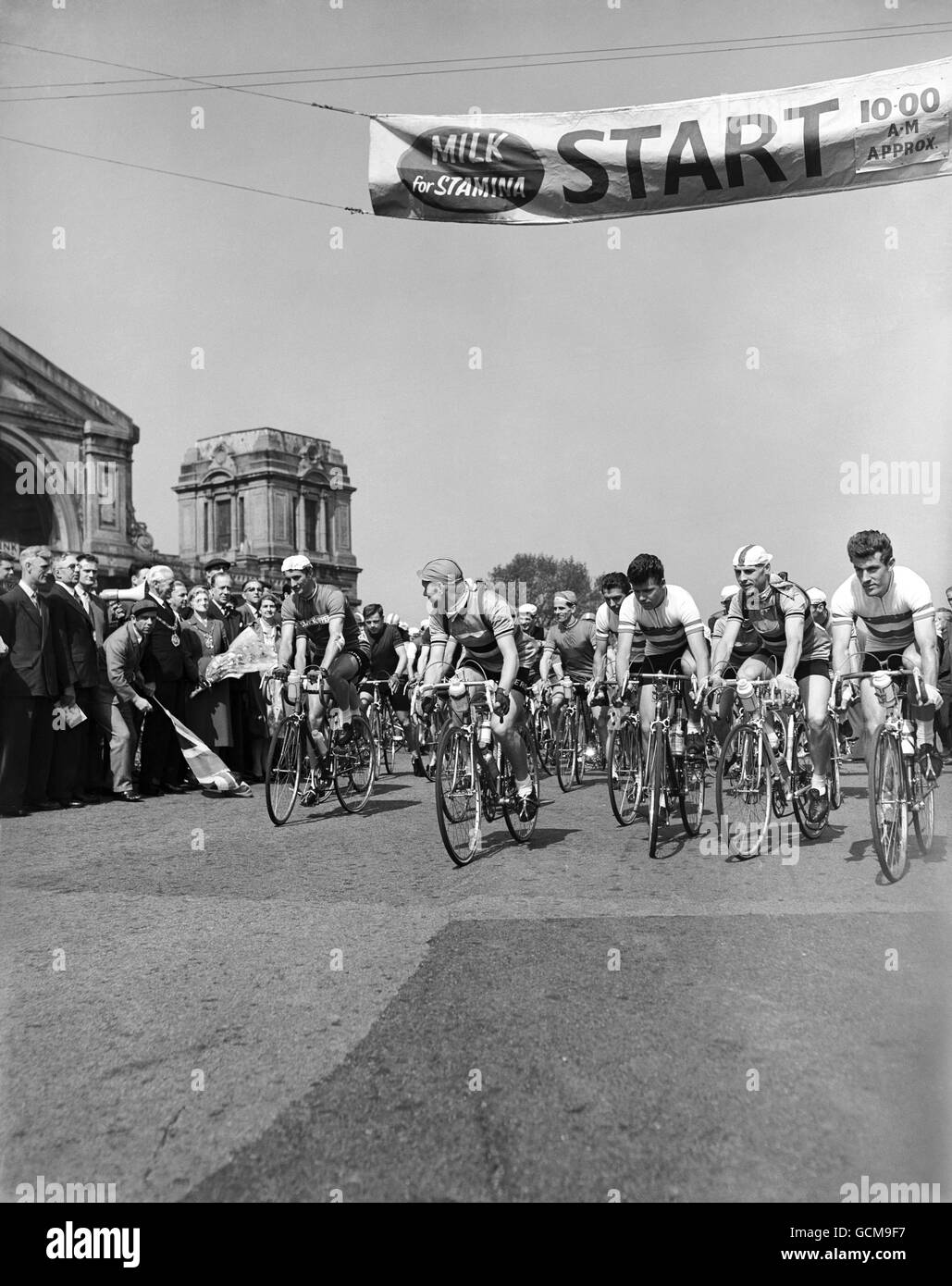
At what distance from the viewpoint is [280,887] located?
6.43 m

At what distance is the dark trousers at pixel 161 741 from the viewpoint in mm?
11023

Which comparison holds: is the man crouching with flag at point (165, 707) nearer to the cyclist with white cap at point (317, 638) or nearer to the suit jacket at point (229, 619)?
the suit jacket at point (229, 619)

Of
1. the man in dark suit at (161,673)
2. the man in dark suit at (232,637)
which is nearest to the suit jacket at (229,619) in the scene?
the man in dark suit at (232,637)

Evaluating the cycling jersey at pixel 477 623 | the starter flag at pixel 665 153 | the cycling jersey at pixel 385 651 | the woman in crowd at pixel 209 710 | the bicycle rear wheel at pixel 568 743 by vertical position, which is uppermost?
the starter flag at pixel 665 153

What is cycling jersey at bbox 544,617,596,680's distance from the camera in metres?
13.3

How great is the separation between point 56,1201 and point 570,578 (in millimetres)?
79339

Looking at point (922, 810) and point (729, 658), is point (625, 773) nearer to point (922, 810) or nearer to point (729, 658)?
point (729, 658)

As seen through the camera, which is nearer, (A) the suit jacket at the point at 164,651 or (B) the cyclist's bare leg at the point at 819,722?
(B) the cyclist's bare leg at the point at 819,722

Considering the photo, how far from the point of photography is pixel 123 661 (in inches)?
414

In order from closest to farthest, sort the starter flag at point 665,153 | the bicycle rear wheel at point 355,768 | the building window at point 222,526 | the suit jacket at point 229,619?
the starter flag at point 665,153 → the bicycle rear wheel at point 355,768 → the suit jacket at point 229,619 → the building window at point 222,526

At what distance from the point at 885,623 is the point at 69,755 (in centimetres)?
700

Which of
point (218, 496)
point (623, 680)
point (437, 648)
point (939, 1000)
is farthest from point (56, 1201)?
point (218, 496)

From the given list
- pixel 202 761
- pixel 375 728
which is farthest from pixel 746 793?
pixel 202 761

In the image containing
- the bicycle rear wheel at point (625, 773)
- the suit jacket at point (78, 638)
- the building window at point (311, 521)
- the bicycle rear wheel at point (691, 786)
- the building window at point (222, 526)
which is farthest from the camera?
the building window at point (222, 526)
